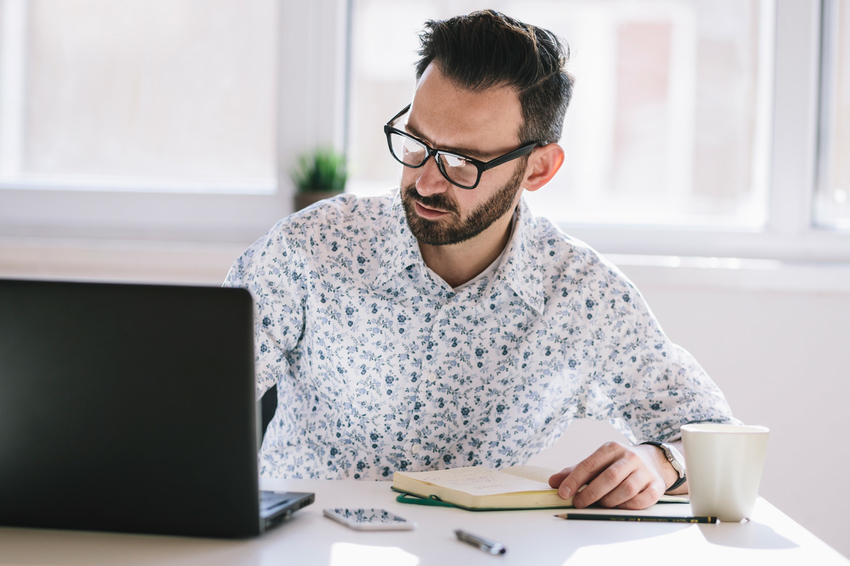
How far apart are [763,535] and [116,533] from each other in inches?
25.9

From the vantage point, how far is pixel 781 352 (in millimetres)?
1947

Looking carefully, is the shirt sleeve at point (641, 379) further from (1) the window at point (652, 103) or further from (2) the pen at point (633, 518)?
(1) the window at point (652, 103)

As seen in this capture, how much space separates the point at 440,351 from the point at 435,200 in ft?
0.81

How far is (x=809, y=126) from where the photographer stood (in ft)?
6.66

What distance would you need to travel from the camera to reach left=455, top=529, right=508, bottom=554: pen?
709 millimetres

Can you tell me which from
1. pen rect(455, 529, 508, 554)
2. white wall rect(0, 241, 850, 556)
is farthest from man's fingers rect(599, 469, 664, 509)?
white wall rect(0, 241, 850, 556)

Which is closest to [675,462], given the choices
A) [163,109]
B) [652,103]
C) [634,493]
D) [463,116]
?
[634,493]

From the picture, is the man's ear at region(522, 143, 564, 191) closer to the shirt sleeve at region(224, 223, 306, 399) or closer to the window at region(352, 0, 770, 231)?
the shirt sleeve at region(224, 223, 306, 399)

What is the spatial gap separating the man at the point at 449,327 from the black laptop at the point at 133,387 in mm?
544

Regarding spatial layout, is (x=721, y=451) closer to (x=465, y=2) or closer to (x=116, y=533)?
(x=116, y=533)

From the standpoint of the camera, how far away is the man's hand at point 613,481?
0.89 metres

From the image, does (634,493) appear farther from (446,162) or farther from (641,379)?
(446,162)

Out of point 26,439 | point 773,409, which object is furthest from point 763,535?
point 773,409

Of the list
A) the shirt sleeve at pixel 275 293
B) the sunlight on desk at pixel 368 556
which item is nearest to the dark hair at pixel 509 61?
the shirt sleeve at pixel 275 293
